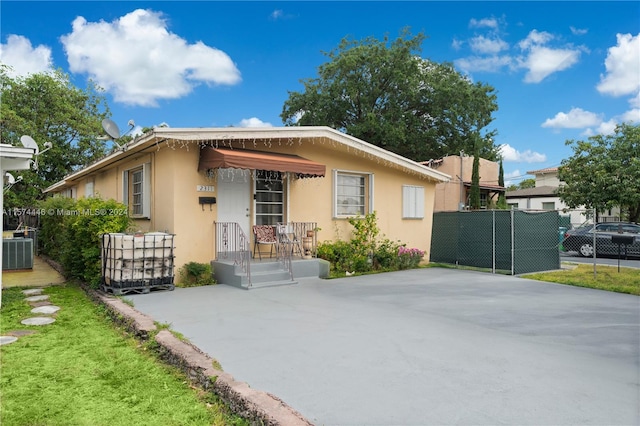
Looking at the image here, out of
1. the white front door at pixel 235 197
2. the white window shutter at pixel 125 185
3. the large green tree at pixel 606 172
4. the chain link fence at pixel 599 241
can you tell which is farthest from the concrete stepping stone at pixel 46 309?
the large green tree at pixel 606 172

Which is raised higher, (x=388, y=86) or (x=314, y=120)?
(x=388, y=86)

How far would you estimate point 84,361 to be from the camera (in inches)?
159

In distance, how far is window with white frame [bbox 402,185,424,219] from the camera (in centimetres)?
1238

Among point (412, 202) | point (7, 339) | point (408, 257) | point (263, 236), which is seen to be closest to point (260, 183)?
point (263, 236)

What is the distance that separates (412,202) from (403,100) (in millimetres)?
17692

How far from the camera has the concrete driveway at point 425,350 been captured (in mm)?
3053

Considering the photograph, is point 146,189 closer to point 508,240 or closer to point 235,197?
point 235,197

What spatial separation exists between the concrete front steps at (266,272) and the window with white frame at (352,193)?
2.06m

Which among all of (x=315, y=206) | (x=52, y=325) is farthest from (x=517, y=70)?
(x=52, y=325)

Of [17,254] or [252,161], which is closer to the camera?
[252,161]

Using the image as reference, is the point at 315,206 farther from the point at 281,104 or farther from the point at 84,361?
the point at 281,104

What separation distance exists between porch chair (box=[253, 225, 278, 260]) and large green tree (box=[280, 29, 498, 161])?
18198mm

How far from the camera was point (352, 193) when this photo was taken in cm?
1147

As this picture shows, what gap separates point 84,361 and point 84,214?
478 cm
